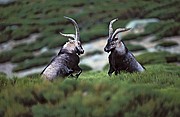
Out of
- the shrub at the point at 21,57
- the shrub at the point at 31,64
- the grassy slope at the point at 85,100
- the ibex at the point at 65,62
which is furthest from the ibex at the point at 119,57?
the shrub at the point at 21,57

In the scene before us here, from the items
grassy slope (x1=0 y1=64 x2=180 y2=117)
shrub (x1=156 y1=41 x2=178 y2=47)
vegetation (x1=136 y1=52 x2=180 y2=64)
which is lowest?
shrub (x1=156 y1=41 x2=178 y2=47)

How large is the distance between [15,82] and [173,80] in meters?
3.20

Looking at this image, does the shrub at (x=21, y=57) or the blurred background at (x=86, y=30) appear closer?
the blurred background at (x=86, y=30)

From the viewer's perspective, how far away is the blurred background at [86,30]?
26.0 meters

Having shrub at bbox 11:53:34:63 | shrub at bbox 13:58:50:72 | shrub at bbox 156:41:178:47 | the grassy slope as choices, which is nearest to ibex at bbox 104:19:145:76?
the grassy slope

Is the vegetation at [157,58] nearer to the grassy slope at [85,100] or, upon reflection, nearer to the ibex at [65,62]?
the ibex at [65,62]

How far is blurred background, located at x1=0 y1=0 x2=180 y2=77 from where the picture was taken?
2595 centimetres

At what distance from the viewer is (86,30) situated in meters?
37.8

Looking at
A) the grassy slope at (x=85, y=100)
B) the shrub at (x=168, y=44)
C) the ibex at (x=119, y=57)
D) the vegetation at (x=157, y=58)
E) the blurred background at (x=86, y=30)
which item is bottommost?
the blurred background at (x=86, y=30)

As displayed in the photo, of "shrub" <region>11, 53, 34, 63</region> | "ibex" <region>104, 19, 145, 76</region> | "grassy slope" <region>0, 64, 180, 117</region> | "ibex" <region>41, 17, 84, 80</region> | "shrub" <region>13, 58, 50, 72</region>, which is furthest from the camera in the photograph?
"shrub" <region>11, 53, 34, 63</region>

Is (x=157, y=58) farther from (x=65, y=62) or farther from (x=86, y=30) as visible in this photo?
(x=86, y=30)

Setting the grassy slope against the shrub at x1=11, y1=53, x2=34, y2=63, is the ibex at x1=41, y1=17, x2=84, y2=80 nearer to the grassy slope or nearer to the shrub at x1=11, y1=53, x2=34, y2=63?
the grassy slope

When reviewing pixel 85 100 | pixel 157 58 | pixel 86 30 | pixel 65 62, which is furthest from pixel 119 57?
pixel 86 30

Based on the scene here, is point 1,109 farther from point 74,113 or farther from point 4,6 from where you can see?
point 4,6
